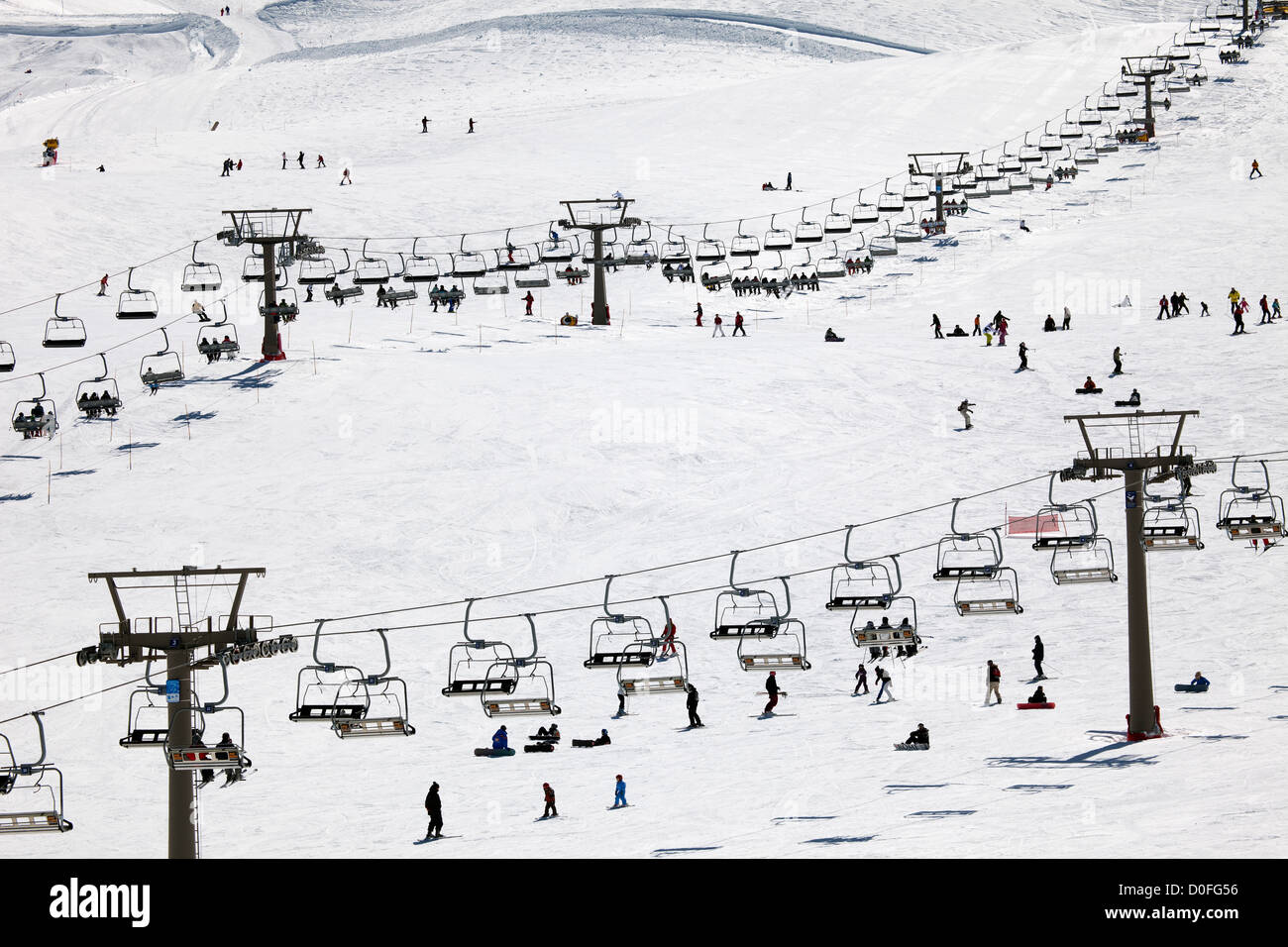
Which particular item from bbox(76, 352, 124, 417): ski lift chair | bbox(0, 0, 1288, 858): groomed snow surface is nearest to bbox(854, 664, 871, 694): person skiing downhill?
bbox(0, 0, 1288, 858): groomed snow surface

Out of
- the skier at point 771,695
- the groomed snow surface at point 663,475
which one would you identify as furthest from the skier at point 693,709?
the skier at point 771,695

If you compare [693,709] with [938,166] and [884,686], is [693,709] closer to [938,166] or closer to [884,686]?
[884,686]

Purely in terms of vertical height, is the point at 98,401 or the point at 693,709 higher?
the point at 98,401

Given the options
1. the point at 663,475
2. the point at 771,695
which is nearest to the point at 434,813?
the point at 771,695

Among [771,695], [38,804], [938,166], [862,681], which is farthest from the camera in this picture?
[938,166]

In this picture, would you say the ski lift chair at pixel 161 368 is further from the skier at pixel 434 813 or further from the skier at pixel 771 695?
the skier at pixel 434 813

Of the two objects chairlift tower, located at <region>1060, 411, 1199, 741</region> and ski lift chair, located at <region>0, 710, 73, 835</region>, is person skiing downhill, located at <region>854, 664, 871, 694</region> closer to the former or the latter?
chairlift tower, located at <region>1060, 411, 1199, 741</region>
